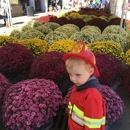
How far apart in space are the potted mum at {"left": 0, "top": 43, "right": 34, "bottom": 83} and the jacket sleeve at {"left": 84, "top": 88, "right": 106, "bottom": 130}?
2713 mm

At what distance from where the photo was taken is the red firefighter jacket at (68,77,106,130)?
1.58m

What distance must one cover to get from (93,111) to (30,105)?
122 centimetres

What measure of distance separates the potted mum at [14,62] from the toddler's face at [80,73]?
2.64 m

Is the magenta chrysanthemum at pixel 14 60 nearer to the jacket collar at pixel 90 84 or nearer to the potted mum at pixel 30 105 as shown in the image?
the potted mum at pixel 30 105

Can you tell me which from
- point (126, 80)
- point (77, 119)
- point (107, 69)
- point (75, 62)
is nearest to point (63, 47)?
point (107, 69)

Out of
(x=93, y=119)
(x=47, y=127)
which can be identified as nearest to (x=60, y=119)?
(x=47, y=127)

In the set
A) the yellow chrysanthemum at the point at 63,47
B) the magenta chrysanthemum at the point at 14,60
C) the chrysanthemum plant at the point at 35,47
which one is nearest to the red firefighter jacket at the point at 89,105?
the magenta chrysanthemum at the point at 14,60

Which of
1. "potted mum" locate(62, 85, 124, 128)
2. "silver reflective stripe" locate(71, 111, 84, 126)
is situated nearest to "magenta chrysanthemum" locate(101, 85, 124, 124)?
"potted mum" locate(62, 85, 124, 128)

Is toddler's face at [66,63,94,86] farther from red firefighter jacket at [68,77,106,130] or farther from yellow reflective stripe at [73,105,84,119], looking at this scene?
yellow reflective stripe at [73,105,84,119]

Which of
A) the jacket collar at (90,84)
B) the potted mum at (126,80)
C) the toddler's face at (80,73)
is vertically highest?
the toddler's face at (80,73)

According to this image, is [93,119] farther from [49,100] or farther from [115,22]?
[115,22]

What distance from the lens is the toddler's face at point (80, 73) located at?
1.56 meters

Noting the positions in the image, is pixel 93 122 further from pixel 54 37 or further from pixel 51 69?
pixel 54 37

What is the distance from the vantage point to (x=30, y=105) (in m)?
2.54
